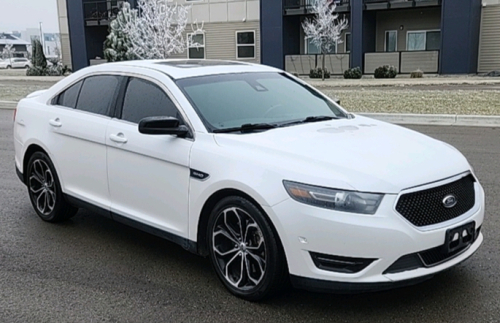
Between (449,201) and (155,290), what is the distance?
218 centimetres

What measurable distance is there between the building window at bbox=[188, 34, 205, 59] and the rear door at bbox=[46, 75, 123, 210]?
95.1 ft

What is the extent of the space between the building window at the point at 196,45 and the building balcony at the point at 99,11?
18.0 feet

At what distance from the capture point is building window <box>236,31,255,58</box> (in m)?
33.0

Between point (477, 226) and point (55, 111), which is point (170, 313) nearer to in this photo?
point (477, 226)

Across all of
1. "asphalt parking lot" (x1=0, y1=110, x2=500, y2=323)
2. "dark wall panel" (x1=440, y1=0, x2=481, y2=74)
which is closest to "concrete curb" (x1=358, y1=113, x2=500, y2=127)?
"asphalt parking lot" (x1=0, y1=110, x2=500, y2=323)

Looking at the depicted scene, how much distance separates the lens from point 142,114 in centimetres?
465

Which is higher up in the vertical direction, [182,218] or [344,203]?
[344,203]

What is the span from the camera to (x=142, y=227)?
4.54 meters

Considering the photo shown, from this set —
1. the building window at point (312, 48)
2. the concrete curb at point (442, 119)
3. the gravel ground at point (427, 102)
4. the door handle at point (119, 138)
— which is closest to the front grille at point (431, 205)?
the door handle at point (119, 138)

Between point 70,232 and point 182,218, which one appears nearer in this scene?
point 182,218

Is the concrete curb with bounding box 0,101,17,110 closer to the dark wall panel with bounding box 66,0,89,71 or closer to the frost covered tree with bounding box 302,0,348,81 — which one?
the frost covered tree with bounding box 302,0,348,81

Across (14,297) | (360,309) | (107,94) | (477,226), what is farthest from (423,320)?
(107,94)

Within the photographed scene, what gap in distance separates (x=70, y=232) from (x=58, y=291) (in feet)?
4.64

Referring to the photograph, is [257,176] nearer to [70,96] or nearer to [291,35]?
[70,96]
